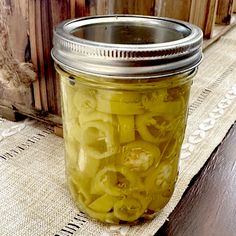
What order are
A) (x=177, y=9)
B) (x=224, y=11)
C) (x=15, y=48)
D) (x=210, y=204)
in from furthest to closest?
(x=224, y=11)
(x=177, y=9)
(x=15, y=48)
(x=210, y=204)

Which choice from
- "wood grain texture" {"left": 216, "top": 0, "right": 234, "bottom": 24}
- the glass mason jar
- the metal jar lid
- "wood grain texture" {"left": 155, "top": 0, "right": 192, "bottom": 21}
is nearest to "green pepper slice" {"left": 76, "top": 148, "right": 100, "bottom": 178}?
the glass mason jar

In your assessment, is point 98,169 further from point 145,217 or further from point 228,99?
point 228,99

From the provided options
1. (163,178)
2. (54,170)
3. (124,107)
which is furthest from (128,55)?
(54,170)

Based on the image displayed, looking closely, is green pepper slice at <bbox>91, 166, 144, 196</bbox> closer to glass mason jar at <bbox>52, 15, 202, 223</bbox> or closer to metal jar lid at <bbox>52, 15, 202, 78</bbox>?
glass mason jar at <bbox>52, 15, 202, 223</bbox>

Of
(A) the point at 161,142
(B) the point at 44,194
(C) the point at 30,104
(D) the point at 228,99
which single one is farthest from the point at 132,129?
(D) the point at 228,99

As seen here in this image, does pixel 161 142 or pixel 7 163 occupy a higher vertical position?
pixel 161 142

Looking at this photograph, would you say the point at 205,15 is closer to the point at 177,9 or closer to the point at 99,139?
the point at 177,9
